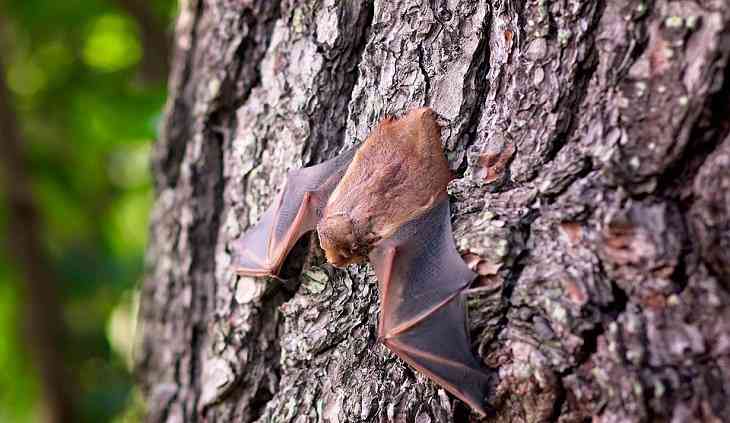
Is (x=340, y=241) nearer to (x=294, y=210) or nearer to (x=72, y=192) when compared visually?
(x=294, y=210)

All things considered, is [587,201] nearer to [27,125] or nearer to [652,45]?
[652,45]

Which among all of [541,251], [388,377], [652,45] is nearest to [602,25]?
[652,45]

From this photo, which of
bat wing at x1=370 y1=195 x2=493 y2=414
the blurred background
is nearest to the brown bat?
bat wing at x1=370 y1=195 x2=493 y2=414

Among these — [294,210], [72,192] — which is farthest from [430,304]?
[72,192]

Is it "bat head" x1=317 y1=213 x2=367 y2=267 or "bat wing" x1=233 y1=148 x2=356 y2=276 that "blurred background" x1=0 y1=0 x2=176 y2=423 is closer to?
"bat wing" x1=233 y1=148 x2=356 y2=276

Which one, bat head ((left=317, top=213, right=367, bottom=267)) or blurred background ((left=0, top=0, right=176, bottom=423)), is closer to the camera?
bat head ((left=317, top=213, right=367, bottom=267))

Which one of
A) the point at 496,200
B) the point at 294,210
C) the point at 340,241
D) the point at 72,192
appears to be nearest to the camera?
the point at 496,200
